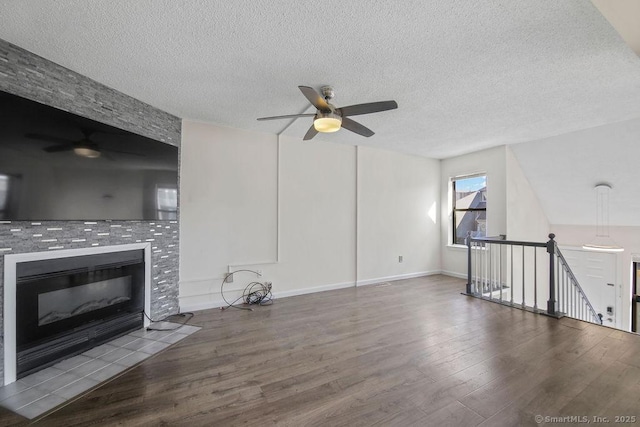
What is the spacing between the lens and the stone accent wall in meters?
2.15

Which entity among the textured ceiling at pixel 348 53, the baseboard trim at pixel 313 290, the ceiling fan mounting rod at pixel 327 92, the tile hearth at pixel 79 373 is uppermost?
the textured ceiling at pixel 348 53

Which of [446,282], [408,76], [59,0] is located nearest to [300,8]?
[408,76]

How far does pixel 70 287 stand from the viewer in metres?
2.54

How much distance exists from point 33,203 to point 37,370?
140cm

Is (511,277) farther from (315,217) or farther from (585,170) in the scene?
(315,217)

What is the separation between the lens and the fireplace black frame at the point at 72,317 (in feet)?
7.19

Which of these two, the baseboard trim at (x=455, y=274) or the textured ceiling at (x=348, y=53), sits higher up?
the textured ceiling at (x=348, y=53)

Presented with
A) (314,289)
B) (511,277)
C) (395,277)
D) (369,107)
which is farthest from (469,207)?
(369,107)

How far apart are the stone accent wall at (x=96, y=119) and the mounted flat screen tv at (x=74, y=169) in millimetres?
112

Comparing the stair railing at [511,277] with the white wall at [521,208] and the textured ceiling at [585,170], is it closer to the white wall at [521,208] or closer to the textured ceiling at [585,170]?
the white wall at [521,208]

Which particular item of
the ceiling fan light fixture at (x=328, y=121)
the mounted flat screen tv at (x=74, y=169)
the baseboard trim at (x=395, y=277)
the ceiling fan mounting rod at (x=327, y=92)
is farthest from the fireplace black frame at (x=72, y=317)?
the baseboard trim at (x=395, y=277)

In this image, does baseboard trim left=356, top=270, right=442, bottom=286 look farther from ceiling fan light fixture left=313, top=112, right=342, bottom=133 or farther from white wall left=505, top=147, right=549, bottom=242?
ceiling fan light fixture left=313, top=112, right=342, bottom=133

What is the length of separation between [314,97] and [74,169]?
2.33 meters

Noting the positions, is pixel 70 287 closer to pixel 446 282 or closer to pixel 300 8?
pixel 300 8
